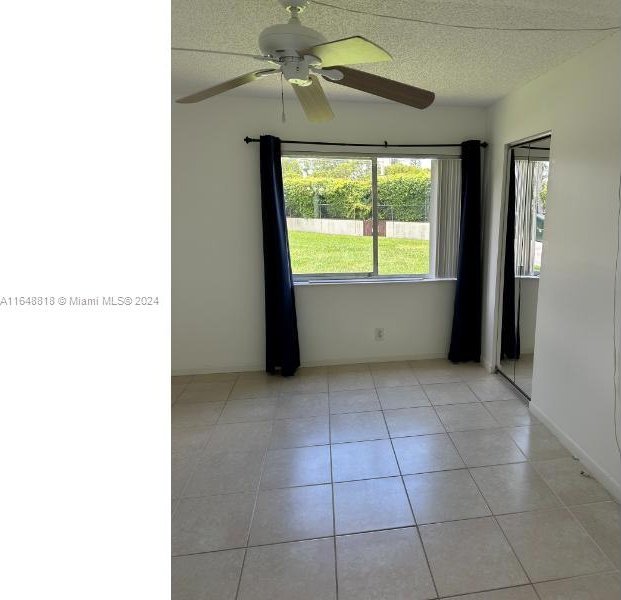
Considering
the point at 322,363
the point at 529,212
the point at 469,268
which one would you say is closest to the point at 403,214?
the point at 469,268

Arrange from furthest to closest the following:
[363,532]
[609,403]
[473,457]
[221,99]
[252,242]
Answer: [252,242], [221,99], [473,457], [609,403], [363,532]

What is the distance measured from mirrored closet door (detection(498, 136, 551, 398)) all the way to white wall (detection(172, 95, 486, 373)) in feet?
1.93

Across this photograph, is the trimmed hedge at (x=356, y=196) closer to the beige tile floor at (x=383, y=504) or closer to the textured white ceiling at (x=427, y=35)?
the textured white ceiling at (x=427, y=35)

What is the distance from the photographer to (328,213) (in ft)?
11.4

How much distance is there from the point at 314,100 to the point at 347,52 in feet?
1.48

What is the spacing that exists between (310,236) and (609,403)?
7.96 ft

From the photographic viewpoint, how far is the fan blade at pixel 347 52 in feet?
4.26

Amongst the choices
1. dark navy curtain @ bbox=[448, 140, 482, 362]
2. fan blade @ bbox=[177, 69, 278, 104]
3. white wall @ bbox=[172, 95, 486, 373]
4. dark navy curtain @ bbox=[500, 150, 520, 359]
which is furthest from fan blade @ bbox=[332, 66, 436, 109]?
dark navy curtain @ bbox=[448, 140, 482, 362]

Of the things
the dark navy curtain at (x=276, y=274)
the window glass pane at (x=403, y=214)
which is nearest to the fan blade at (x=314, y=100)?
the dark navy curtain at (x=276, y=274)

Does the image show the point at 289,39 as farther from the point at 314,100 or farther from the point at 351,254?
the point at 351,254
